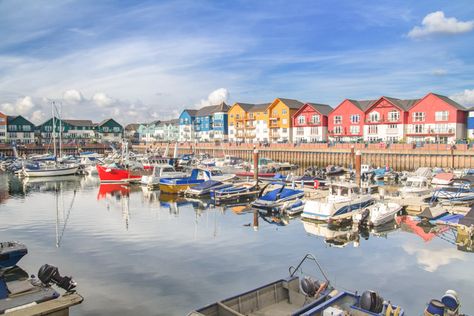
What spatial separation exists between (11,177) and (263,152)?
4619 cm

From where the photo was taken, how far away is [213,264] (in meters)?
17.7

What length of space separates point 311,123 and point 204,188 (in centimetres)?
5527

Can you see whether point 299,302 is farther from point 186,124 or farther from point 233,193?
point 186,124

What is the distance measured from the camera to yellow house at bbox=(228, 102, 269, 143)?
98562 millimetres

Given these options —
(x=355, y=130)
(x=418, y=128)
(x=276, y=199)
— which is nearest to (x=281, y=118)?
(x=355, y=130)

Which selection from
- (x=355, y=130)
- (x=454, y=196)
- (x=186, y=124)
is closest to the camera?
(x=454, y=196)

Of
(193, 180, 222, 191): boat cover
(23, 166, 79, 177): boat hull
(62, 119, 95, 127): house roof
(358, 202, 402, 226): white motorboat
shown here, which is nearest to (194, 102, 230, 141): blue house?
(62, 119, 95, 127): house roof

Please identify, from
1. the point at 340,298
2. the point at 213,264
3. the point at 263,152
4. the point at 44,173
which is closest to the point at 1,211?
the point at 213,264

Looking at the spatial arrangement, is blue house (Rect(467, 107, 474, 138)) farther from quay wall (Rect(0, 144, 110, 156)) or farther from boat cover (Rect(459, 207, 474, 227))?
quay wall (Rect(0, 144, 110, 156))

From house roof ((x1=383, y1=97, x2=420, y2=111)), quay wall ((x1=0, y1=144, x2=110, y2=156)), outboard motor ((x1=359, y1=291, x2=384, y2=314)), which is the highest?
house roof ((x1=383, y1=97, x2=420, y2=111))

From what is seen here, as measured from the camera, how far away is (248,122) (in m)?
102

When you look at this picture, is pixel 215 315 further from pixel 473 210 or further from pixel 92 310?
pixel 473 210

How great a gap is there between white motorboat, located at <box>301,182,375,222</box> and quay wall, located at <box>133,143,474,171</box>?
25766 millimetres

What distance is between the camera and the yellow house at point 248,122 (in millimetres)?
98562
